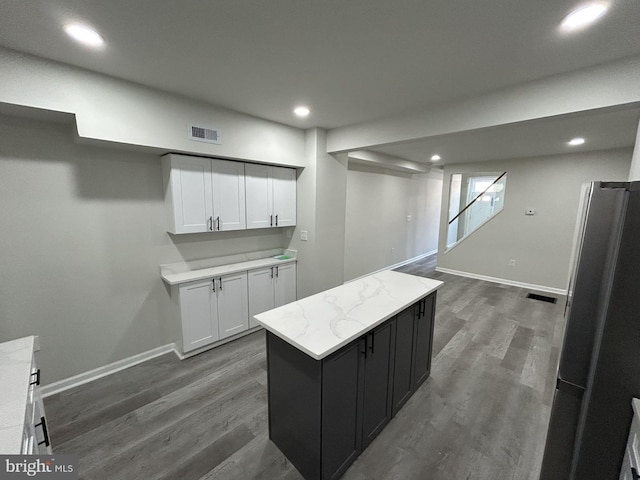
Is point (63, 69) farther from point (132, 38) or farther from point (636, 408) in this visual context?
point (636, 408)

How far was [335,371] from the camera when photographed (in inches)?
59.6

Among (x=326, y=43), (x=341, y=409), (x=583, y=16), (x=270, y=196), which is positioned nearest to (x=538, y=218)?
(x=583, y=16)

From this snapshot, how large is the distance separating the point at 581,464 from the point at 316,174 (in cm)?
328

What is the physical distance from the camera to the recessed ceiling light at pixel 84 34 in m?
1.54

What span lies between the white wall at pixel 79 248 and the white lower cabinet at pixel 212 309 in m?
0.37

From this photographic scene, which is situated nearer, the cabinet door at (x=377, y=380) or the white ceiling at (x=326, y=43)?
the white ceiling at (x=326, y=43)

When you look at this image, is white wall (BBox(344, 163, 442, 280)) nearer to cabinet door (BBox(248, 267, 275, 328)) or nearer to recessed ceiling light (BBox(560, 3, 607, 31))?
cabinet door (BBox(248, 267, 275, 328))

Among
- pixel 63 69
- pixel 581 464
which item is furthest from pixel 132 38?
pixel 581 464

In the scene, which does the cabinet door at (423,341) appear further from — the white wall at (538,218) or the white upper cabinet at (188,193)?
the white wall at (538,218)

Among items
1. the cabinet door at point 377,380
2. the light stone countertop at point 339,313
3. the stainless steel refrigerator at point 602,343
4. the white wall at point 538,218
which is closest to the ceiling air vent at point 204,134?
the light stone countertop at point 339,313

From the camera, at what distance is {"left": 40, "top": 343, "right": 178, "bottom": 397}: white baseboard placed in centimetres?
237

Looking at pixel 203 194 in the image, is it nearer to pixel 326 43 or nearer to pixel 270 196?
pixel 270 196

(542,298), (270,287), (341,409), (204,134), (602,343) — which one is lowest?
(542,298)

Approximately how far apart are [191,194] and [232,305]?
1360mm
